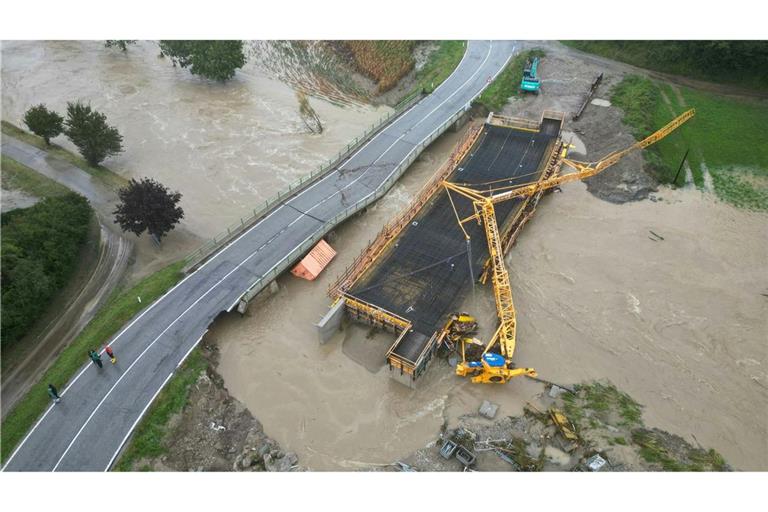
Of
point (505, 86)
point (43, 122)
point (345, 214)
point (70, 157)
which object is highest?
point (505, 86)

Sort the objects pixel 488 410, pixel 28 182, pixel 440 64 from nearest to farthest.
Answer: pixel 488 410, pixel 28 182, pixel 440 64

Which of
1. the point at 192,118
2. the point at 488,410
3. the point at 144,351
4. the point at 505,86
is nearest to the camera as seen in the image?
the point at 488,410

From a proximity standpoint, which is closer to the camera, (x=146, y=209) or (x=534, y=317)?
(x=534, y=317)

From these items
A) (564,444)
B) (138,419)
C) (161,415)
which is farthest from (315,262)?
(564,444)

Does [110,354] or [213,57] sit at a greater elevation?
[213,57]

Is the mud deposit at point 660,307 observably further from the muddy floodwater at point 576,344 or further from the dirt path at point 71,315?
the dirt path at point 71,315

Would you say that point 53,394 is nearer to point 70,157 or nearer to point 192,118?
point 70,157
